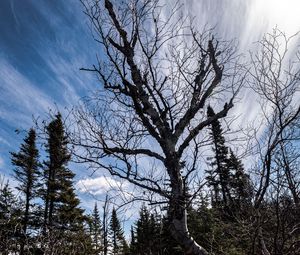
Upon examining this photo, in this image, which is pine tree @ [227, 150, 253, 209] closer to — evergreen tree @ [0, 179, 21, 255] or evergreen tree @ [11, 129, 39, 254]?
evergreen tree @ [0, 179, 21, 255]

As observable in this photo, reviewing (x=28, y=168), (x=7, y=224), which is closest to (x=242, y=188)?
(x=7, y=224)

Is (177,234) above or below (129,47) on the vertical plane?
below

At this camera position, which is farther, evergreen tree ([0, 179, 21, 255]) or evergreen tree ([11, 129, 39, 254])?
evergreen tree ([11, 129, 39, 254])

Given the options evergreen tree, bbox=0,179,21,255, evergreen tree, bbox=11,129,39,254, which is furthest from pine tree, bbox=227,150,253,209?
evergreen tree, bbox=11,129,39,254

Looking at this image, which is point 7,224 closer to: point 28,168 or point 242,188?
point 242,188

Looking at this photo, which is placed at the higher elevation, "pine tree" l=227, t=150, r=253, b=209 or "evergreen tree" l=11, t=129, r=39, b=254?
"evergreen tree" l=11, t=129, r=39, b=254

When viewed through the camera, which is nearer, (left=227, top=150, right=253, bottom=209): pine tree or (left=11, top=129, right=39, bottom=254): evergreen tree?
(left=227, top=150, right=253, bottom=209): pine tree

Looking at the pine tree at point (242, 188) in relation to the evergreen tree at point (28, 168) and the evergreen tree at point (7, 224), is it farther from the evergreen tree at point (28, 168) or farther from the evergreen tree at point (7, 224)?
the evergreen tree at point (28, 168)

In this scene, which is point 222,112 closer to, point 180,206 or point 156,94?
point 156,94

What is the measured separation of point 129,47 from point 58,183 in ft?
60.4

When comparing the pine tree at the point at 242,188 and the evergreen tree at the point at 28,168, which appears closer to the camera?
the pine tree at the point at 242,188

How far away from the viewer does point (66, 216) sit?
20109 mm

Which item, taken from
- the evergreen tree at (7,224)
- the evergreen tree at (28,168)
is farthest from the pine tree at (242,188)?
the evergreen tree at (28,168)

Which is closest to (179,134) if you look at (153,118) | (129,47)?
(153,118)
